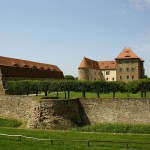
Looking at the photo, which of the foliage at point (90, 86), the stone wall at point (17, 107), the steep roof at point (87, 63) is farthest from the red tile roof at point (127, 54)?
the stone wall at point (17, 107)

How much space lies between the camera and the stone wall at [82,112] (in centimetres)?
3456

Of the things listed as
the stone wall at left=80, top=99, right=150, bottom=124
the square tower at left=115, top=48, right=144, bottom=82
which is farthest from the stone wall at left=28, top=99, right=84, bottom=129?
the square tower at left=115, top=48, right=144, bottom=82

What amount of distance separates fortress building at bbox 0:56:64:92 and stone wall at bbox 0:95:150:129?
67.6 feet

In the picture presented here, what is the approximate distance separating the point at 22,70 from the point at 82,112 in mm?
29094

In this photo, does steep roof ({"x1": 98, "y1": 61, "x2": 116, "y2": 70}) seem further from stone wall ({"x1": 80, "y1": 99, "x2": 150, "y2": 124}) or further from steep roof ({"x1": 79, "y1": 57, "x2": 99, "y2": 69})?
stone wall ({"x1": 80, "y1": 99, "x2": 150, "y2": 124})

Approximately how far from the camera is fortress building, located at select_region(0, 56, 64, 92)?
5759 centimetres

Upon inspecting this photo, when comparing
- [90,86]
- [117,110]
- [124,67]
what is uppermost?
[124,67]

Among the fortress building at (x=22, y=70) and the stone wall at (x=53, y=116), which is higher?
the fortress building at (x=22, y=70)

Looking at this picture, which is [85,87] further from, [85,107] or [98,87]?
[85,107]

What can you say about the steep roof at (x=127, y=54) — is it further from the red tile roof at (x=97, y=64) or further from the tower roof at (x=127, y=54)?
the red tile roof at (x=97, y=64)

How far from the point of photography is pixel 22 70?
63375mm

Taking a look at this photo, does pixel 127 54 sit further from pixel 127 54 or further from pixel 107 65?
pixel 107 65

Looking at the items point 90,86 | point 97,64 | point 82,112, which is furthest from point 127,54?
point 82,112

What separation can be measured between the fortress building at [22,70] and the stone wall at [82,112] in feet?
67.6
